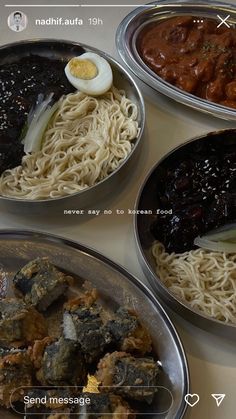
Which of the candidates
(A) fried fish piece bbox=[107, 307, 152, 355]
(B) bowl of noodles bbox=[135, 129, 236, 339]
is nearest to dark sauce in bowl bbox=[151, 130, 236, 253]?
(B) bowl of noodles bbox=[135, 129, 236, 339]

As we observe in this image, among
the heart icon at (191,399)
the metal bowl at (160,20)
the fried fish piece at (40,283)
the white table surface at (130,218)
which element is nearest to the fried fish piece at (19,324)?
the fried fish piece at (40,283)

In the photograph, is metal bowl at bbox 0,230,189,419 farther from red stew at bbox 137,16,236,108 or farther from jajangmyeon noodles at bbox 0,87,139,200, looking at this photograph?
red stew at bbox 137,16,236,108

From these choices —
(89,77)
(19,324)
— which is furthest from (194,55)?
(19,324)

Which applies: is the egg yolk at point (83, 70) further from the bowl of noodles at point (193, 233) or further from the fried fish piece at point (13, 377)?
the fried fish piece at point (13, 377)

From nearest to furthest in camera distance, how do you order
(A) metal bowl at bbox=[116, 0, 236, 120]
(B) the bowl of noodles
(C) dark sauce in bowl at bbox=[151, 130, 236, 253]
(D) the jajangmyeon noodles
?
(B) the bowl of noodles → (C) dark sauce in bowl at bbox=[151, 130, 236, 253] → (D) the jajangmyeon noodles → (A) metal bowl at bbox=[116, 0, 236, 120]

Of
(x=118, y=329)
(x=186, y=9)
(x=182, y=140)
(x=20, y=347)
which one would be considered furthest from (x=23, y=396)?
(x=186, y=9)
